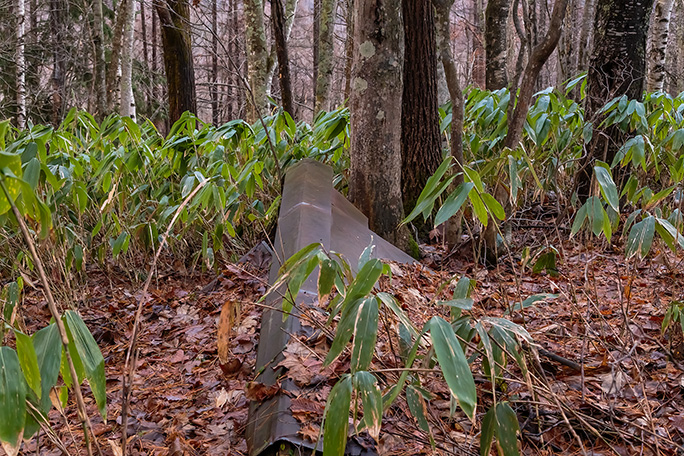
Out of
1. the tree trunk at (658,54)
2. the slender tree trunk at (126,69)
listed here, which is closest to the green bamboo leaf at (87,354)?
the tree trunk at (658,54)

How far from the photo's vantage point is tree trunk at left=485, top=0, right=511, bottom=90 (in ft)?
29.3

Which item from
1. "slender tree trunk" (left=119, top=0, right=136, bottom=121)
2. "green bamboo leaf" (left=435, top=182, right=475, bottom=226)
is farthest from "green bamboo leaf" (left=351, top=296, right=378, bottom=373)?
"slender tree trunk" (left=119, top=0, right=136, bottom=121)

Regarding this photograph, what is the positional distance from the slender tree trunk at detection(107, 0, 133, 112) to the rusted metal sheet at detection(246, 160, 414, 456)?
6.46 meters

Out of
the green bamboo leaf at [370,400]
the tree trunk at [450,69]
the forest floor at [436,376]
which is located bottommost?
the forest floor at [436,376]

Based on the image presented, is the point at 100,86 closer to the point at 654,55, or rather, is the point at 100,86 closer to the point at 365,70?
the point at 365,70

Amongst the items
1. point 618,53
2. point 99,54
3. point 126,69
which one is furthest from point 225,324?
point 99,54

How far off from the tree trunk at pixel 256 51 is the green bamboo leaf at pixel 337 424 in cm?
691

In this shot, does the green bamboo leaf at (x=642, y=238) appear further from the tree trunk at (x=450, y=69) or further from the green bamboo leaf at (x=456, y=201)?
the tree trunk at (x=450, y=69)

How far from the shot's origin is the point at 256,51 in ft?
25.9

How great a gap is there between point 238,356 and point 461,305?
1550 millimetres

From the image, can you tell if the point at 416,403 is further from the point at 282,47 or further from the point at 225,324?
the point at 282,47

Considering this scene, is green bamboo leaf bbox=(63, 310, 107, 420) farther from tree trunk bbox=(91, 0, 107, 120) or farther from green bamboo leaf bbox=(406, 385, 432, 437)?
tree trunk bbox=(91, 0, 107, 120)

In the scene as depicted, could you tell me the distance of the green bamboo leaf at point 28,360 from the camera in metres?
0.99

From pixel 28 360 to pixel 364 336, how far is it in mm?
626
